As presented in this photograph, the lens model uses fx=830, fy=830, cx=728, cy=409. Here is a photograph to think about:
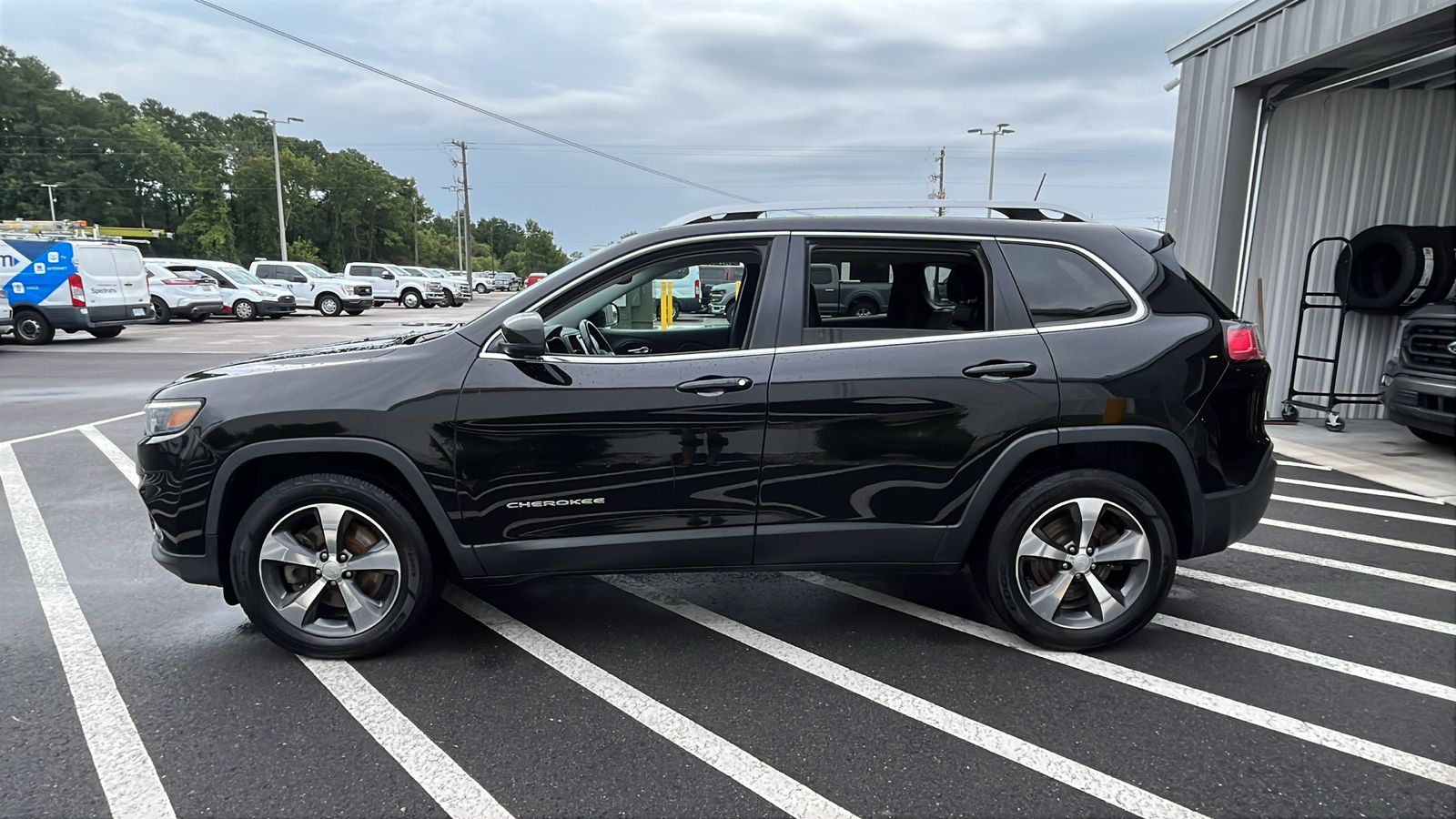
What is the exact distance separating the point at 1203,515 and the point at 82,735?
4.22 m

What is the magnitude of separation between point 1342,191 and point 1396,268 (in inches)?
38.2

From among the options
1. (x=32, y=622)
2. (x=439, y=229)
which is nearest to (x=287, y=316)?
(x=32, y=622)

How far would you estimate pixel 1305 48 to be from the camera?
719 cm

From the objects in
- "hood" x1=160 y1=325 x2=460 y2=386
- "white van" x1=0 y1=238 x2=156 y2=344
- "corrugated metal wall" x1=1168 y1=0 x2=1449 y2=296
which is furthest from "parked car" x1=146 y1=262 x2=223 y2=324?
"corrugated metal wall" x1=1168 y1=0 x2=1449 y2=296

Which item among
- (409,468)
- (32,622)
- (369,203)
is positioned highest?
(369,203)

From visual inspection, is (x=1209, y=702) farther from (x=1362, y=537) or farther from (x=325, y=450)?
(x=325, y=450)

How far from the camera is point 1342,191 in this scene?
8.49 m

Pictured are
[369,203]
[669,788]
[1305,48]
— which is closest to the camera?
[669,788]

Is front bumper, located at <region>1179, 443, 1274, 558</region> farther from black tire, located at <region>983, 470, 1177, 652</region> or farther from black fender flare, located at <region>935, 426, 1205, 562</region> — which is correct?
black tire, located at <region>983, 470, 1177, 652</region>

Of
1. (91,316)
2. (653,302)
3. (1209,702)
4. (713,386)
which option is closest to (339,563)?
(713,386)

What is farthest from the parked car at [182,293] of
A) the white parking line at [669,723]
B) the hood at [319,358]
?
the white parking line at [669,723]

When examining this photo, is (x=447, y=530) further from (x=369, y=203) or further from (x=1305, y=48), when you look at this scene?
(x=369, y=203)

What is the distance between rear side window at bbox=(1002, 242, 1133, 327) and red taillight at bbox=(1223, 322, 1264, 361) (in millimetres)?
426

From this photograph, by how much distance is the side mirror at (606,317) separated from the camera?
4.02 m
